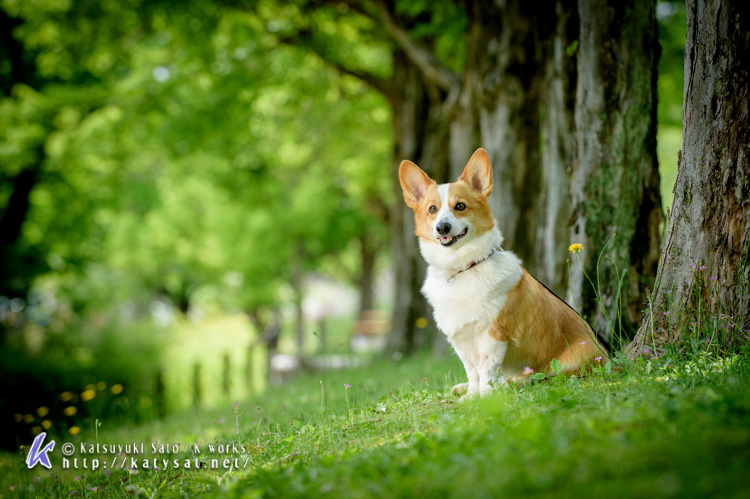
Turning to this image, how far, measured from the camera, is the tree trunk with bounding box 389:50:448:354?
1160cm

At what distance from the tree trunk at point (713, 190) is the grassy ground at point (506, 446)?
0.35 m

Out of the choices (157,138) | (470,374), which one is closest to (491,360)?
(470,374)

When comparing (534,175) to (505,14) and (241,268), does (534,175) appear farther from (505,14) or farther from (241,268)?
(241,268)

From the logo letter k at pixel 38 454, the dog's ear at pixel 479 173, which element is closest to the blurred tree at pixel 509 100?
the dog's ear at pixel 479 173

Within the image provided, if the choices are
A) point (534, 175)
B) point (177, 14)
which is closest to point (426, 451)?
point (534, 175)

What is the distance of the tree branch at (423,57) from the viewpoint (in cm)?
936

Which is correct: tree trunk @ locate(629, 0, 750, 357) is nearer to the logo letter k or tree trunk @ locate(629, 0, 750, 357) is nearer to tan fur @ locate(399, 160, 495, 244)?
tan fur @ locate(399, 160, 495, 244)

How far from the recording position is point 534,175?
853cm

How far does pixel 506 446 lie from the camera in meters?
2.67

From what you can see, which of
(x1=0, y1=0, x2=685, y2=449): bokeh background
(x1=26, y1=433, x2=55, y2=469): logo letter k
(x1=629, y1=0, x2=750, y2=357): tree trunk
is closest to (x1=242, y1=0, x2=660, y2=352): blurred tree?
(x1=0, y1=0, x2=685, y2=449): bokeh background

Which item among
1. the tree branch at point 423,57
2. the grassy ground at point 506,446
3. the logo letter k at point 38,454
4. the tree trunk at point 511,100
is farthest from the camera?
the tree branch at point 423,57

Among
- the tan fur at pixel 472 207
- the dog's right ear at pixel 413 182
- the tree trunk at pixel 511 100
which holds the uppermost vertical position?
the tree trunk at pixel 511 100

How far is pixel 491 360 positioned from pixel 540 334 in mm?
433

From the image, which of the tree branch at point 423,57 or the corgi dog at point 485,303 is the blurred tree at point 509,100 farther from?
the corgi dog at point 485,303
